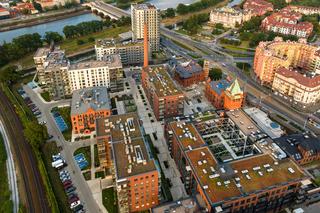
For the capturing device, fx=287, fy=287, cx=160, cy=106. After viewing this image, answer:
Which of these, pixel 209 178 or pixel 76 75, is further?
pixel 76 75

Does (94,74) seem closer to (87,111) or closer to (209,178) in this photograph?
(87,111)

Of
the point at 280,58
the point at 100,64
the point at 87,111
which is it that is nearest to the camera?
the point at 87,111

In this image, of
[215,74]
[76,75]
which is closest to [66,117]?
[76,75]

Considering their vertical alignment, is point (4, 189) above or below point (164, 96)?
below

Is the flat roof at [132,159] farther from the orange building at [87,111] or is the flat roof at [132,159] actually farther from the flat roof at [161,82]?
the flat roof at [161,82]

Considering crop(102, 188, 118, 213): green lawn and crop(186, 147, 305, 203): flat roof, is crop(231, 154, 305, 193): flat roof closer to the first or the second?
crop(186, 147, 305, 203): flat roof

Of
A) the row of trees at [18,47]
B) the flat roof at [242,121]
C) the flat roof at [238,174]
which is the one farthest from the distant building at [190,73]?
the row of trees at [18,47]

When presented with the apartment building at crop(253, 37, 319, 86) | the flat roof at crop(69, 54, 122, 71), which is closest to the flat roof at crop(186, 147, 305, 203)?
the flat roof at crop(69, 54, 122, 71)
